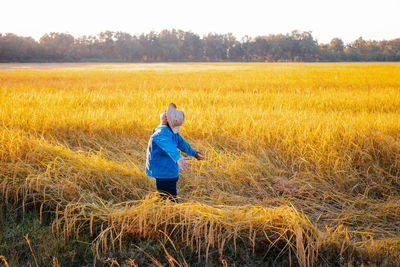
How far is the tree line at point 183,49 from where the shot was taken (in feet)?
185

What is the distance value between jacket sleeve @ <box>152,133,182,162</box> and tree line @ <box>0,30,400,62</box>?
195 ft

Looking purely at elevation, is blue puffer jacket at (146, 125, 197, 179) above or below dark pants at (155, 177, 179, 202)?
above

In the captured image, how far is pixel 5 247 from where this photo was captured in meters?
2.09

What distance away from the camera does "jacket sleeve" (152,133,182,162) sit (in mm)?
2074

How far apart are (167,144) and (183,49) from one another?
86.4 metres

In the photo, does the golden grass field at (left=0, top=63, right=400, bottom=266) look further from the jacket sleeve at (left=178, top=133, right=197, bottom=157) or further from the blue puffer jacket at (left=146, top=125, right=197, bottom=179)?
the jacket sleeve at (left=178, top=133, right=197, bottom=157)

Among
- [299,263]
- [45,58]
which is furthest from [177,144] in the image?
[45,58]

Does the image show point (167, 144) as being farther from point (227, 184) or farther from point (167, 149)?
point (227, 184)

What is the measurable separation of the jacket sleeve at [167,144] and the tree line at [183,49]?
195ft

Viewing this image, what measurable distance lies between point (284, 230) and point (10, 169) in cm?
300

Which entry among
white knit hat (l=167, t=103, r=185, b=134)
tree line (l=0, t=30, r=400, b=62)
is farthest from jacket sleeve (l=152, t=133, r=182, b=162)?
tree line (l=0, t=30, r=400, b=62)

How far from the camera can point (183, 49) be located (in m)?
84.6

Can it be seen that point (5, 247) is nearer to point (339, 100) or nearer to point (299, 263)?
point (299, 263)

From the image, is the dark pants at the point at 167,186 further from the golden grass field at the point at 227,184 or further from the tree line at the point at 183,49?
the tree line at the point at 183,49
